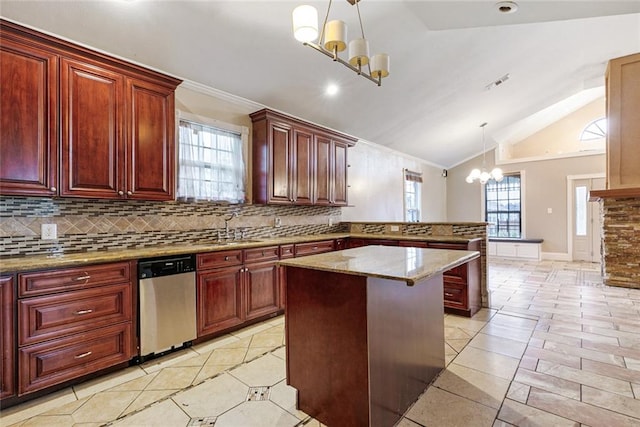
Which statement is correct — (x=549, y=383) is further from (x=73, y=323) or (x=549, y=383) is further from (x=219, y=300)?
(x=73, y=323)

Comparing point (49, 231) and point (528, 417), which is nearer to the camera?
point (528, 417)

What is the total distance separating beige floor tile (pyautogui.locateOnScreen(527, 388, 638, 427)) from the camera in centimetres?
177

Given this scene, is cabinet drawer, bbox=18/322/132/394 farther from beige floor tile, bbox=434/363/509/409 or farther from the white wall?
the white wall

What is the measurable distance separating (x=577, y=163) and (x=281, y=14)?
8.18 meters

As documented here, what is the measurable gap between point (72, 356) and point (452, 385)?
8.76 ft

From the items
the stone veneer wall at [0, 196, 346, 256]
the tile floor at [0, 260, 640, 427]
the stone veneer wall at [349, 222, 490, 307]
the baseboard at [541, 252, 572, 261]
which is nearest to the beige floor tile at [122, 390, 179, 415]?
the tile floor at [0, 260, 640, 427]

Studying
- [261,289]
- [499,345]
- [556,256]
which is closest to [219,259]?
[261,289]

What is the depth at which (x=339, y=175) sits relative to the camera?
4754 mm

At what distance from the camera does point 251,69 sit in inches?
130

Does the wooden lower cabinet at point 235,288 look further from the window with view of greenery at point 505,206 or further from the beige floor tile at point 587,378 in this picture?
the window with view of greenery at point 505,206

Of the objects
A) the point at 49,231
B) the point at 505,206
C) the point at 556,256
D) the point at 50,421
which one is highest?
A: the point at 505,206

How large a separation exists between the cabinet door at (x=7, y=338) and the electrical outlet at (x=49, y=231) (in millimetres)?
600

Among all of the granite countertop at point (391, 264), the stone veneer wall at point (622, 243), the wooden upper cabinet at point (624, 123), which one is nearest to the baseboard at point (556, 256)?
the stone veneer wall at point (622, 243)

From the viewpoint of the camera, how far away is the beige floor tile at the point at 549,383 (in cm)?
207
